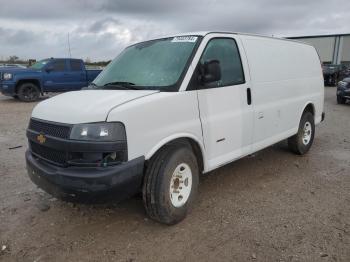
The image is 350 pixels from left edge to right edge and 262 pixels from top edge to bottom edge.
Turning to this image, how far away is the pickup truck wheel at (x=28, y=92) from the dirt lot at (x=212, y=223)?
34.2 feet

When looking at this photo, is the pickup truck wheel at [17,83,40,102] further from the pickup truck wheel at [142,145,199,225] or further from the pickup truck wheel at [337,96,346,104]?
the pickup truck wheel at [142,145,199,225]

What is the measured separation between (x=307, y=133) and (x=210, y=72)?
3.52 m

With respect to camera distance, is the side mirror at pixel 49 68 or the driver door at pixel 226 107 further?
the side mirror at pixel 49 68

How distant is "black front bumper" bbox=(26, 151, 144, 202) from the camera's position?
10.2ft

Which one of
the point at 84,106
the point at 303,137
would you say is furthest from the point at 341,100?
the point at 84,106

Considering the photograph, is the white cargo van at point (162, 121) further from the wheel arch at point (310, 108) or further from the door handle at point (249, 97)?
the wheel arch at point (310, 108)

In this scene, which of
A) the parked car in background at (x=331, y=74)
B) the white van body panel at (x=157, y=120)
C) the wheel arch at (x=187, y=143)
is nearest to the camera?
the white van body panel at (x=157, y=120)

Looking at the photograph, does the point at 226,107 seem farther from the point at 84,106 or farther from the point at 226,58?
the point at 84,106

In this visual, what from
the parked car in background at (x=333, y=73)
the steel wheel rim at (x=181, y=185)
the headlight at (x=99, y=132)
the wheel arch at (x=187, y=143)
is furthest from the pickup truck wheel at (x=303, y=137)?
the parked car in background at (x=333, y=73)

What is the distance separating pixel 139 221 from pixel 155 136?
1.11 meters

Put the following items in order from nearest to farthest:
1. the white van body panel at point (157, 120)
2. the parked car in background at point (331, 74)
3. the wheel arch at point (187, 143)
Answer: the white van body panel at point (157, 120)
the wheel arch at point (187, 143)
the parked car in background at point (331, 74)

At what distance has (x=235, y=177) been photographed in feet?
17.4

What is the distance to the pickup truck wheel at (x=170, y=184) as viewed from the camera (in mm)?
3496

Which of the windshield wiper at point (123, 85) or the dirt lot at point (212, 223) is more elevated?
the windshield wiper at point (123, 85)
